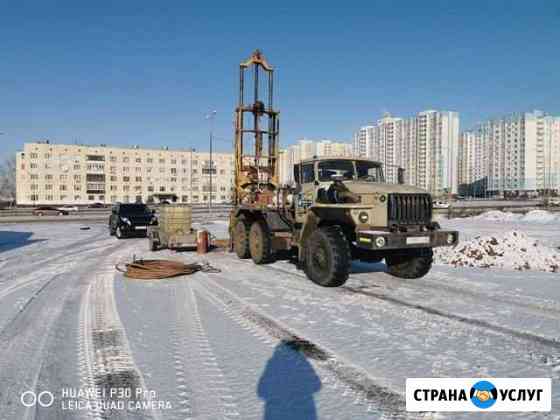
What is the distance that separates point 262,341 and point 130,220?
1410cm

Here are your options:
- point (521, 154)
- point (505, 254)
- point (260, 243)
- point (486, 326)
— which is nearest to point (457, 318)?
point (486, 326)

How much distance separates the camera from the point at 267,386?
3.40m

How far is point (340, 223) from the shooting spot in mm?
7676

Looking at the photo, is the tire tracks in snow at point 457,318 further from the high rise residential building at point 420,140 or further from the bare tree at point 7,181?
the bare tree at point 7,181

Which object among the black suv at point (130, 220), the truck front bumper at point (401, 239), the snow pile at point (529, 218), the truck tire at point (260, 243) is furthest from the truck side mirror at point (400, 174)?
the snow pile at point (529, 218)

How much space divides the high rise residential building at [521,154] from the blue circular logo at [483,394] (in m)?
118

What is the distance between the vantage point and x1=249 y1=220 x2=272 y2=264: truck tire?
32.1 ft

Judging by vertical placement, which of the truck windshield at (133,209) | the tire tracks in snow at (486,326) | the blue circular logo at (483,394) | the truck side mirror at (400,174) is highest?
the truck side mirror at (400,174)

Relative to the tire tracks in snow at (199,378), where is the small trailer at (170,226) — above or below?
above

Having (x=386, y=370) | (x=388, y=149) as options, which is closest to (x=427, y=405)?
(x=386, y=370)

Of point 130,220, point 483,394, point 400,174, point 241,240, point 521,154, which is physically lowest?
point 483,394

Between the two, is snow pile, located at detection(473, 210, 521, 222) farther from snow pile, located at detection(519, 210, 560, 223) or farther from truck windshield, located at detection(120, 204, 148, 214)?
truck windshield, located at detection(120, 204, 148, 214)

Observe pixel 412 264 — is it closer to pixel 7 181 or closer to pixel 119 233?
pixel 119 233

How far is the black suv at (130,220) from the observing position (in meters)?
17.1
